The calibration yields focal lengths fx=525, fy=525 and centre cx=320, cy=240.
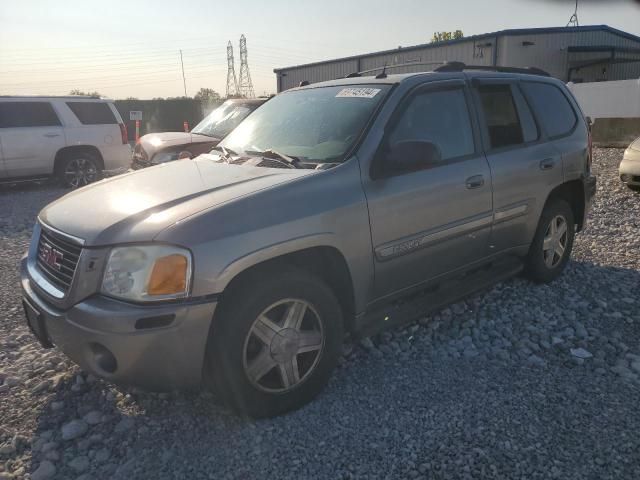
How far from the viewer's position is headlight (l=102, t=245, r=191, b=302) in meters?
2.38

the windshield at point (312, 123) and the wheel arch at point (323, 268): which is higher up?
the windshield at point (312, 123)

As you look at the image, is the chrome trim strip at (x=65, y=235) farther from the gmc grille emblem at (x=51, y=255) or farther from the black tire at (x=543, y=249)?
the black tire at (x=543, y=249)

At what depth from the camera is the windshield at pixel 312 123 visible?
3.26 metres

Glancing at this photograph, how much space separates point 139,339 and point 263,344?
0.63 m

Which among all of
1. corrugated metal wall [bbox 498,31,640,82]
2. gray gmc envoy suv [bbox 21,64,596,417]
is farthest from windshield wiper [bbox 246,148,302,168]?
corrugated metal wall [bbox 498,31,640,82]

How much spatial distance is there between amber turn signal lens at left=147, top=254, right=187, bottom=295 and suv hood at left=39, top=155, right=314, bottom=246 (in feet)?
0.45

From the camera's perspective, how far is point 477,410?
2.85 metres

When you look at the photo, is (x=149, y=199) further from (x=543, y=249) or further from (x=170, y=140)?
(x=170, y=140)

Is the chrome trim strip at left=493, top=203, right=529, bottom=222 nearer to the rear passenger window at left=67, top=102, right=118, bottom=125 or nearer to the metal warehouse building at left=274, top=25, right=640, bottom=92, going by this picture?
the rear passenger window at left=67, top=102, right=118, bottom=125

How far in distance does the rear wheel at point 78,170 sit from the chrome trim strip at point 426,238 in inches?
362

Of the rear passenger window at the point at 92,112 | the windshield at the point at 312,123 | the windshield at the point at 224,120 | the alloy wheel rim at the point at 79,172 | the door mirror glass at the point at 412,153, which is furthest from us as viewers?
the rear passenger window at the point at 92,112

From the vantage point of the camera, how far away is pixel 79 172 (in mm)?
10820

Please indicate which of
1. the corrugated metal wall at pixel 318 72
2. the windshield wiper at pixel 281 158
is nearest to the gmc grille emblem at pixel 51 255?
the windshield wiper at pixel 281 158

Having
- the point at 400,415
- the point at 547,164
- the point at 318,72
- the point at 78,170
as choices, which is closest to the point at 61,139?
the point at 78,170
